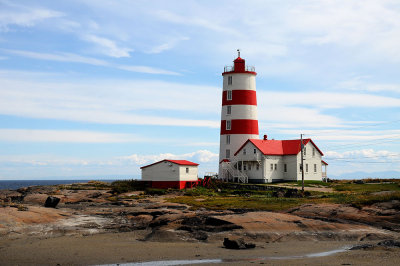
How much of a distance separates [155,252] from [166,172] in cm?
3295

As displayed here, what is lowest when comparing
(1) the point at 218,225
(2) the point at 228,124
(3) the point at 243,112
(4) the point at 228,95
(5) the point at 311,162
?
(1) the point at 218,225

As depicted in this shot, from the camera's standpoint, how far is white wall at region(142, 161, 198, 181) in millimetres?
50625

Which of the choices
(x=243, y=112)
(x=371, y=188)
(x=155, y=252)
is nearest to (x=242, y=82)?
(x=243, y=112)

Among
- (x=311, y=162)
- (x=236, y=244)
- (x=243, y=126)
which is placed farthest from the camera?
(x=311, y=162)

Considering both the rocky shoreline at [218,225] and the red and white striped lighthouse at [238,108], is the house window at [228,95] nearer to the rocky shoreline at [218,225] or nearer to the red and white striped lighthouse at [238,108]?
the red and white striped lighthouse at [238,108]

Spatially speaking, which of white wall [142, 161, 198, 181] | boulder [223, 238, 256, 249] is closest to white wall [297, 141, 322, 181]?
white wall [142, 161, 198, 181]

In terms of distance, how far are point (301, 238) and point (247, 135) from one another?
35777 millimetres

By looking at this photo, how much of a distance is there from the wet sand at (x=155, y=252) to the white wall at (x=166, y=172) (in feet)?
96.5

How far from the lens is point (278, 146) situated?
57969 millimetres

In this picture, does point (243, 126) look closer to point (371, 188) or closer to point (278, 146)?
point (278, 146)

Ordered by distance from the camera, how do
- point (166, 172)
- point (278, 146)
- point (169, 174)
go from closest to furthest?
point (169, 174), point (166, 172), point (278, 146)

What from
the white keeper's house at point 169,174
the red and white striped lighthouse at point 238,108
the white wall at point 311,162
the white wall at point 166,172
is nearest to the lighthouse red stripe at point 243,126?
the red and white striped lighthouse at point 238,108

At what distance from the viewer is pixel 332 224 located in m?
23.1

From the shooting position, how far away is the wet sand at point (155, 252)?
16.5m
